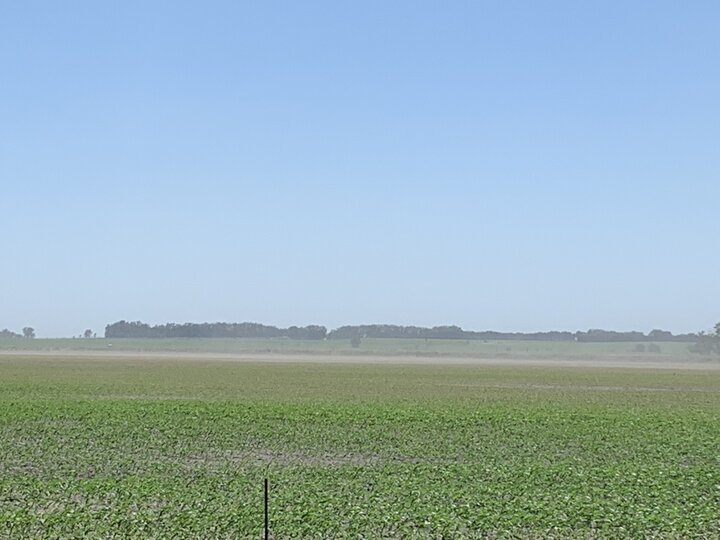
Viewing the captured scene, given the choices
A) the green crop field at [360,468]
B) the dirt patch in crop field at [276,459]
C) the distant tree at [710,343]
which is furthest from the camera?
the distant tree at [710,343]

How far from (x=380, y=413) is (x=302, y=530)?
71.5 feet

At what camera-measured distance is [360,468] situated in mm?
24938

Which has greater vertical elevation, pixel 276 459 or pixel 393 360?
pixel 393 360

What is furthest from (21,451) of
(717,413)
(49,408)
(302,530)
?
(717,413)

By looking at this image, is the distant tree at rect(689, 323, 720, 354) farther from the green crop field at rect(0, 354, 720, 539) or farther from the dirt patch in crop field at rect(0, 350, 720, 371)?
the green crop field at rect(0, 354, 720, 539)

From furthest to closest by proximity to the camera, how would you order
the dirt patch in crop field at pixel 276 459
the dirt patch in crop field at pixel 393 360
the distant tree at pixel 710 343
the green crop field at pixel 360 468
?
the distant tree at pixel 710 343 → the dirt patch in crop field at pixel 393 360 → the dirt patch in crop field at pixel 276 459 → the green crop field at pixel 360 468

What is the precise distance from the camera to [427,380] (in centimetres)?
7388

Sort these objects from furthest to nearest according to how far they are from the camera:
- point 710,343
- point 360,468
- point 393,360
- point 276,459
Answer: point 710,343 → point 393,360 → point 276,459 → point 360,468

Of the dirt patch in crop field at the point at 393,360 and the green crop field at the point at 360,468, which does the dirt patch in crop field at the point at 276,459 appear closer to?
the green crop field at the point at 360,468

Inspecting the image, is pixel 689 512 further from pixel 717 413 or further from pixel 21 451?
pixel 717 413

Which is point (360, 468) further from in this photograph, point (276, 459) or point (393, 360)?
point (393, 360)

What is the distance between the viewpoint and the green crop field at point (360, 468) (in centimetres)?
1777

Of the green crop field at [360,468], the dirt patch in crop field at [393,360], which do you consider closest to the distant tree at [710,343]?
the dirt patch in crop field at [393,360]

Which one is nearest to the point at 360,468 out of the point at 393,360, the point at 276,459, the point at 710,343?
the point at 276,459
